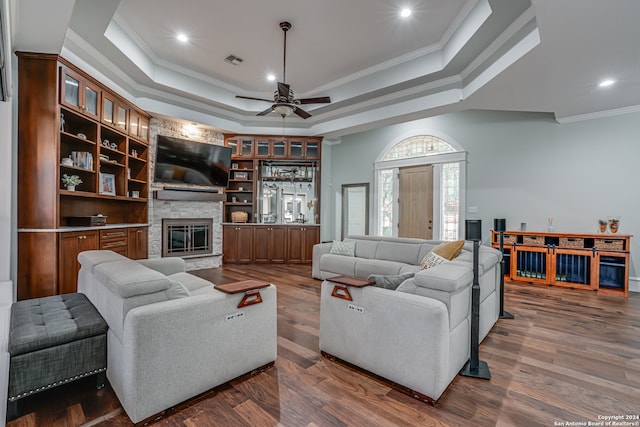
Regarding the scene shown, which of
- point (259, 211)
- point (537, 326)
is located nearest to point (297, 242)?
point (259, 211)

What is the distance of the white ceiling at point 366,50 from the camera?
291 centimetres

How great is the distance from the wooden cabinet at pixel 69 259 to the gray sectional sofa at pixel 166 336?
1701 mm

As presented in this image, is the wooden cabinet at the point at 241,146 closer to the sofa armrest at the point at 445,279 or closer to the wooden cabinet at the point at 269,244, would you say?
the wooden cabinet at the point at 269,244

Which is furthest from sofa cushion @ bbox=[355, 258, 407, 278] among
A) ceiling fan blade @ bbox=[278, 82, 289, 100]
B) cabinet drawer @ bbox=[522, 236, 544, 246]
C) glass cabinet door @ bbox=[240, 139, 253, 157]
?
glass cabinet door @ bbox=[240, 139, 253, 157]

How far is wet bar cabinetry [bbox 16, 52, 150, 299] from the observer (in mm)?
3330

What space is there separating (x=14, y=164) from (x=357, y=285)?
3871 millimetres

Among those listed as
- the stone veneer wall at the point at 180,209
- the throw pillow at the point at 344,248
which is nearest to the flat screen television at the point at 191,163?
the stone veneer wall at the point at 180,209

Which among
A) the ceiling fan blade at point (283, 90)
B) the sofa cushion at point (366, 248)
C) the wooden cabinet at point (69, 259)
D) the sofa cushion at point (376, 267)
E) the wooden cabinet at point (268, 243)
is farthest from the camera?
the wooden cabinet at point (268, 243)

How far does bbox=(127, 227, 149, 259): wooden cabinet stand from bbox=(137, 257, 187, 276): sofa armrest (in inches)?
74.1

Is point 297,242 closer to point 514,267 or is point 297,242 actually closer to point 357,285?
point 514,267

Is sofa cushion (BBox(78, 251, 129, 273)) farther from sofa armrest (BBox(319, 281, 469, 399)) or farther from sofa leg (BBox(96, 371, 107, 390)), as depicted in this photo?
sofa armrest (BBox(319, 281, 469, 399))

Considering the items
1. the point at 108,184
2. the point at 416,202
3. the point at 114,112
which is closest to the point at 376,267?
the point at 416,202

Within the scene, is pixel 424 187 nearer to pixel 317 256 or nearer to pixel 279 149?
pixel 317 256

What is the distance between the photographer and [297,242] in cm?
691
